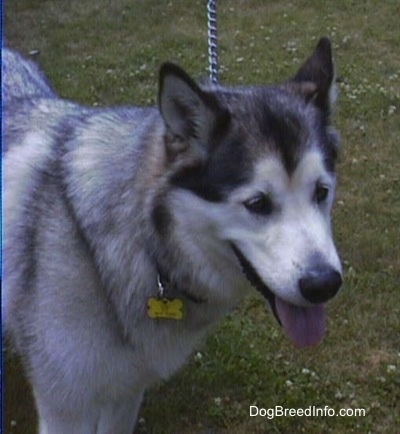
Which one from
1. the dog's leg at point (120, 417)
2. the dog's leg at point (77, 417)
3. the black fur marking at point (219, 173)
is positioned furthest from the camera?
the dog's leg at point (120, 417)

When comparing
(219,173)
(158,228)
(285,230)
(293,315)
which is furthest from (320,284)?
(158,228)

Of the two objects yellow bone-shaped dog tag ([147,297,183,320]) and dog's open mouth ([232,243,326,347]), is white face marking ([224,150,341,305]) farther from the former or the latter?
yellow bone-shaped dog tag ([147,297,183,320])

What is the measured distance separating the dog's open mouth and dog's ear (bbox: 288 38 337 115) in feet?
1.97

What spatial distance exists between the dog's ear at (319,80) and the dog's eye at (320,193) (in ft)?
1.08

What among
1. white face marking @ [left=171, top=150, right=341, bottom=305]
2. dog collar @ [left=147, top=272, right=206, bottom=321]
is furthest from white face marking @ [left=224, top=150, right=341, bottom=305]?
dog collar @ [left=147, top=272, right=206, bottom=321]

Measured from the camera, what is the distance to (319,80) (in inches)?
130

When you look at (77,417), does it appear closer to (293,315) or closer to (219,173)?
(293,315)

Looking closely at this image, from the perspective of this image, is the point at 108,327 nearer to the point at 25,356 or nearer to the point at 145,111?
the point at 25,356

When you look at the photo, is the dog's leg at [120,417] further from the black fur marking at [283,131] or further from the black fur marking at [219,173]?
the black fur marking at [283,131]

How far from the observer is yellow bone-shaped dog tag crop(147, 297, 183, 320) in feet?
10.9

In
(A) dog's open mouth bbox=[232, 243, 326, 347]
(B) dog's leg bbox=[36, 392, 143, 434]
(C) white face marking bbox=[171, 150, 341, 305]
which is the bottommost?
(B) dog's leg bbox=[36, 392, 143, 434]

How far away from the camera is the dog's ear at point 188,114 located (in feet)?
9.70

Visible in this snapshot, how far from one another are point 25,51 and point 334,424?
6278 millimetres

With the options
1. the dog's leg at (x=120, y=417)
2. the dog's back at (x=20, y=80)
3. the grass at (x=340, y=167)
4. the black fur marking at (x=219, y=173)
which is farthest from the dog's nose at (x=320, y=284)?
the dog's back at (x=20, y=80)
